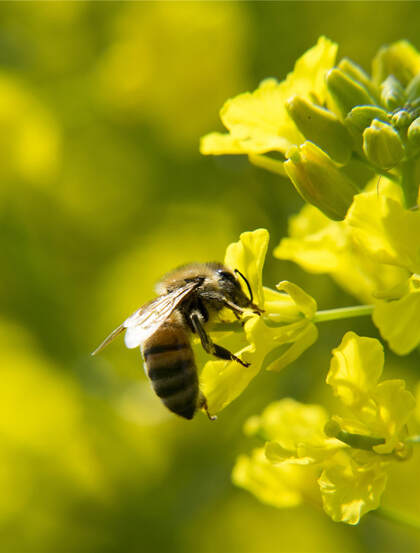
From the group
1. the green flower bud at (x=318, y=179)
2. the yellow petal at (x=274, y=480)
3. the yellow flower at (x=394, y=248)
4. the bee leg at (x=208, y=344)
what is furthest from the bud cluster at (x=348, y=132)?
the yellow petal at (x=274, y=480)

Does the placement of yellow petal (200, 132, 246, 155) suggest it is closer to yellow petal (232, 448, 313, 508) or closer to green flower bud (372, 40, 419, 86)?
green flower bud (372, 40, 419, 86)

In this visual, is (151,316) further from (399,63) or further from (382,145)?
(399,63)

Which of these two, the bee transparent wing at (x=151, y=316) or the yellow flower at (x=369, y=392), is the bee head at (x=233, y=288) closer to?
the bee transparent wing at (x=151, y=316)

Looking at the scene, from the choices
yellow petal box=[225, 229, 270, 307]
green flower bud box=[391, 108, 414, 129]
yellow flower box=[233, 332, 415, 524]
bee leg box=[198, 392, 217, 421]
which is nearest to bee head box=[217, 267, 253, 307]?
yellow petal box=[225, 229, 270, 307]

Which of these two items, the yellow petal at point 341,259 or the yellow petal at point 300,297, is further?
the yellow petal at point 341,259

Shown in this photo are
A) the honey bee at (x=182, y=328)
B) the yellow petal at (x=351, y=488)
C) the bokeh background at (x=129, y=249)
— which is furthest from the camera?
the bokeh background at (x=129, y=249)

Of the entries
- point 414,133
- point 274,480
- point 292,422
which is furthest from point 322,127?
point 274,480
